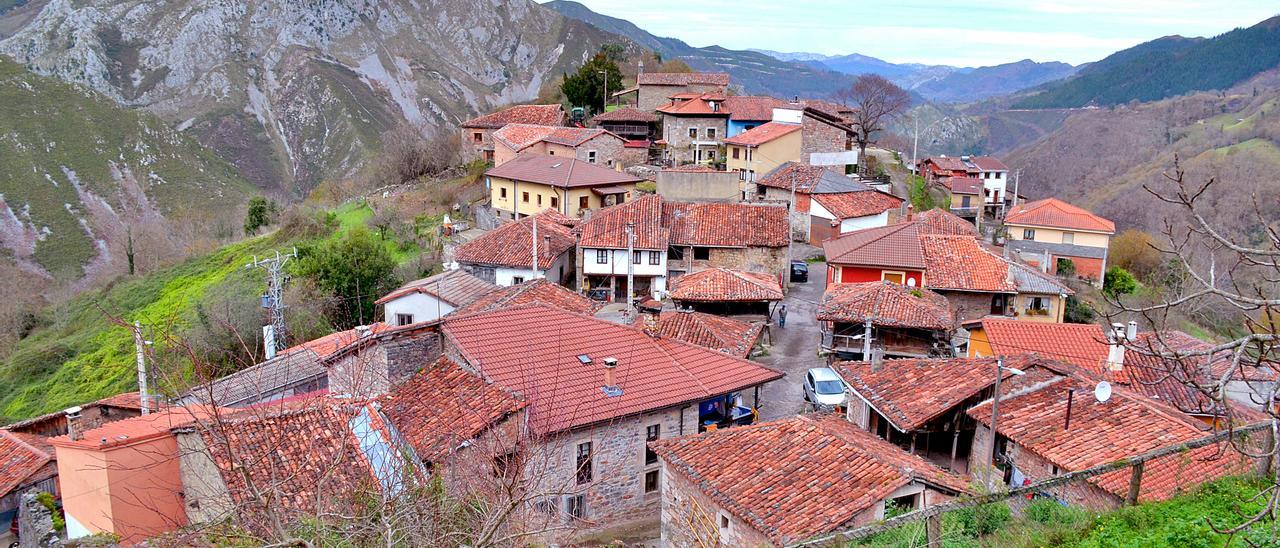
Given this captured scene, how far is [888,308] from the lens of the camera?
68.6 ft

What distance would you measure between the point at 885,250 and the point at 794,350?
5.22 meters

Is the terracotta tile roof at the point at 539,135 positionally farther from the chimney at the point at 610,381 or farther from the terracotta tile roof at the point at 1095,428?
the terracotta tile roof at the point at 1095,428

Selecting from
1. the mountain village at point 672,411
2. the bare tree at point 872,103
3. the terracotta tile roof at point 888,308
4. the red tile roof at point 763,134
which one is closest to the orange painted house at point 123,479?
the mountain village at point 672,411

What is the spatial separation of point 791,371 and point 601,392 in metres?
9.13

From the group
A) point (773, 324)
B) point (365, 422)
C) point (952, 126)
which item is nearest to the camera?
point (365, 422)

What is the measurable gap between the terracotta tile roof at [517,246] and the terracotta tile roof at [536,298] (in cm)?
438

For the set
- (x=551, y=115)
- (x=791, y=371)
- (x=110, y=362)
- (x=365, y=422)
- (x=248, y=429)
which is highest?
(x=551, y=115)

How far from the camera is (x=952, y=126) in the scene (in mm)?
157125

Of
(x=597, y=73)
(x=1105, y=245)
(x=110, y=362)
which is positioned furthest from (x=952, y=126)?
(x=110, y=362)

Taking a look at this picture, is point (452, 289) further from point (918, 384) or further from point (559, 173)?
point (918, 384)

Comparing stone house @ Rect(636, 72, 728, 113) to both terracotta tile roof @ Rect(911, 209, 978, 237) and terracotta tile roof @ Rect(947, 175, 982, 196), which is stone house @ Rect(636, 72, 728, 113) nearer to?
terracotta tile roof @ Rect(947, 175, 982, 196)

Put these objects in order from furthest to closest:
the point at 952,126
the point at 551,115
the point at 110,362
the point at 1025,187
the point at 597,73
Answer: the point at 952,126, the point at 1025,187, the point at 597,73, the point at 551,115, the point at 110,362

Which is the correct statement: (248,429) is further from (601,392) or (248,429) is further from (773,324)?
(773,324)

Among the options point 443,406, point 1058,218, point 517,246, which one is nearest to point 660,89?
point 1058,218
